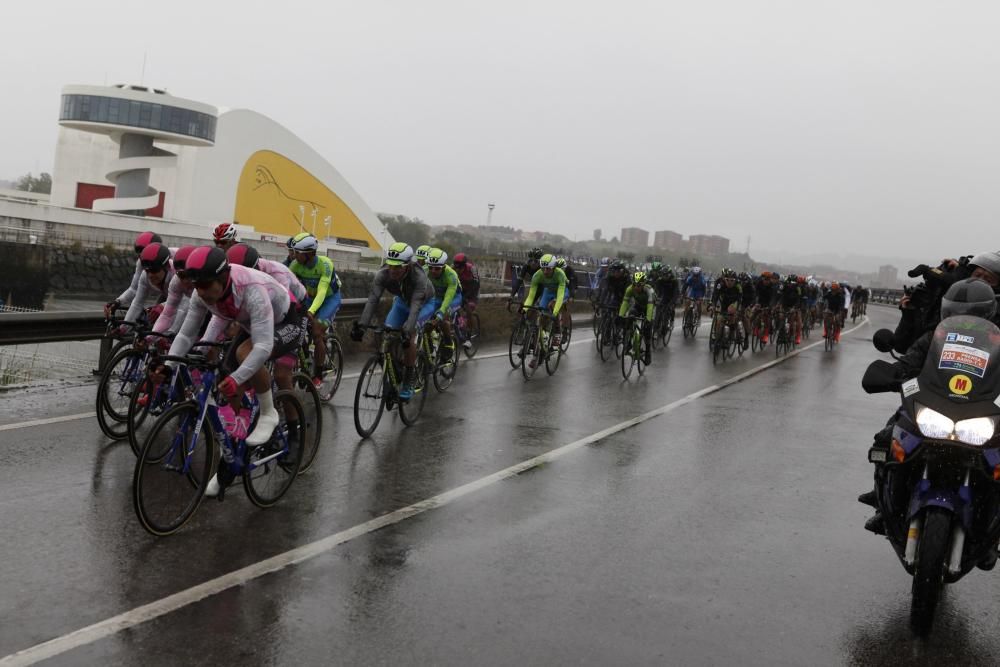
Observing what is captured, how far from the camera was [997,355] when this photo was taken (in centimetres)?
506

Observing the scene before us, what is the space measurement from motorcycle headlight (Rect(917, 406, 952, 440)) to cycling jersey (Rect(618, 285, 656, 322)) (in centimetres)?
1154

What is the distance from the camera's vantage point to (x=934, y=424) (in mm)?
4906

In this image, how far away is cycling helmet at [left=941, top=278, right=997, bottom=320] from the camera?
547 centimetres

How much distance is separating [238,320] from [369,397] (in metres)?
3.38

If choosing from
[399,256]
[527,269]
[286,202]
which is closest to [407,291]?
[399,256]

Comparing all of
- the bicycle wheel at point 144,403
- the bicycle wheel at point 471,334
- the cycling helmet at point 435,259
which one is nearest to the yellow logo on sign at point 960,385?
the bicycle wheel at point 144,403

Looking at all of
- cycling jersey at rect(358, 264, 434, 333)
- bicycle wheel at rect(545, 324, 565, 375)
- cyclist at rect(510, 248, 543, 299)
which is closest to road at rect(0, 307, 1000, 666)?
cycling jersey at rect(358, 264, 434, 333)

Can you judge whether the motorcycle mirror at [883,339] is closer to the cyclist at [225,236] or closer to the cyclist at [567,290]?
the cyclist at [225,236]

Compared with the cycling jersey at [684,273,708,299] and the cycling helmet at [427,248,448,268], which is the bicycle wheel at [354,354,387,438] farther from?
the cycling jersey at [684,273,708,299]

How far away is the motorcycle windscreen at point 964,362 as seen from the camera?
4.98 metres

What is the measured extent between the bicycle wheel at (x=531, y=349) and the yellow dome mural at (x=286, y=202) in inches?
3211

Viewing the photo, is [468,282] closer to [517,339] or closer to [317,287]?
[517,339]

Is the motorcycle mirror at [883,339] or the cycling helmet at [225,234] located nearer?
the motorcycle mirror at [883,339]

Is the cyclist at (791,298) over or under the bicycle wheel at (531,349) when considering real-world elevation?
over
